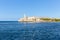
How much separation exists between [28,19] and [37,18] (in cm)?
1102

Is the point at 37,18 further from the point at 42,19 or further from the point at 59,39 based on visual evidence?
the point at 59,39

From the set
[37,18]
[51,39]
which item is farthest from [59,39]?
[37,18]

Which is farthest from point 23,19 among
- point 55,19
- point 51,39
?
point 51,39

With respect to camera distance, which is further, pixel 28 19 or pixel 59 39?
pixel 28 19

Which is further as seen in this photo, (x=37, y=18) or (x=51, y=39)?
(x=37, y=18)

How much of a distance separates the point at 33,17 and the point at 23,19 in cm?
A: 1221

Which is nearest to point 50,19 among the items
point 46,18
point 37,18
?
point 46,18

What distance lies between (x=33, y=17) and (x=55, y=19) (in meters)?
26.3

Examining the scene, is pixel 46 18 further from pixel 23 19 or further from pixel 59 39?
pixel 59 39

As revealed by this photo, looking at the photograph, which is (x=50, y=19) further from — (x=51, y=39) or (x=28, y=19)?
(x=51, y=39)

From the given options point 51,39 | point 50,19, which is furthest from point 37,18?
point 51,39

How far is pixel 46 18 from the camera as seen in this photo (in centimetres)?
18112

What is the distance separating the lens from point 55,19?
176m

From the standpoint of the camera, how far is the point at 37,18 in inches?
6870
